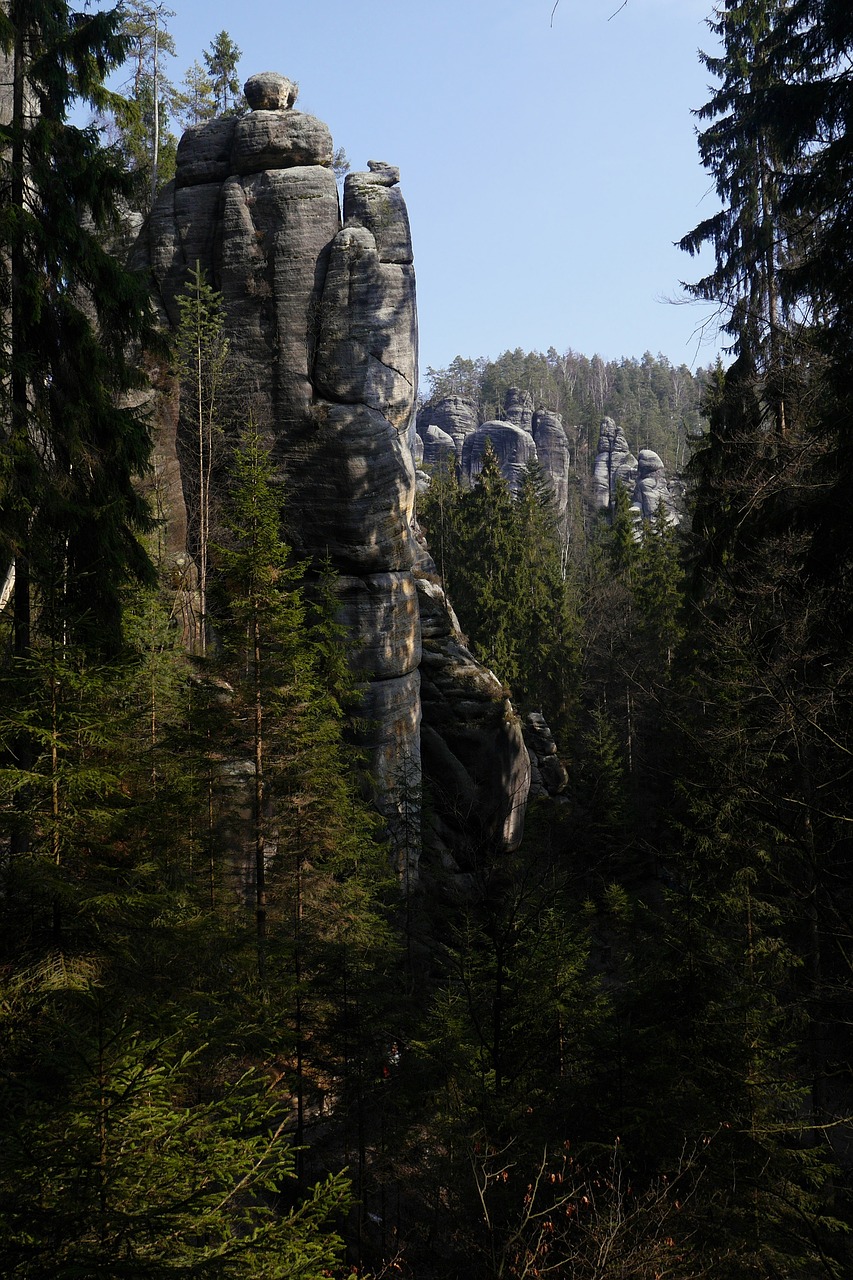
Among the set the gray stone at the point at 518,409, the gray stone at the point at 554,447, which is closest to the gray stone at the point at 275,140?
the gray stone at the point at 554,447

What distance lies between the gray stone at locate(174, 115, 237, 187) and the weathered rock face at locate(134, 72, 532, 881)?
40 mm

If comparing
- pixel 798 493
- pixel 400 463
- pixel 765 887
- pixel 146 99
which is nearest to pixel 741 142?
pixel 798 493

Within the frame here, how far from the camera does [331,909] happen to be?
1291cm

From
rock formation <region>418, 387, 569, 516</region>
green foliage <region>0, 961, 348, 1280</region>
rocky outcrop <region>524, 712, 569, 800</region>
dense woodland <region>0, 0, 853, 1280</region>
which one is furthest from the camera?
rock formation <region>418, 387, 569, 516</region>

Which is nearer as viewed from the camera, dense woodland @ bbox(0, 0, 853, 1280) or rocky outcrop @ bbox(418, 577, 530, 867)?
dense woodland @ bbox(0, 0, 853, 1280)

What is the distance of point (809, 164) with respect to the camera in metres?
9.23

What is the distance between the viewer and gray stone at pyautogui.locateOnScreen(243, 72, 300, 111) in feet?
80.1

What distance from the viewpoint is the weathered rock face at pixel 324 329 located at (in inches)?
930

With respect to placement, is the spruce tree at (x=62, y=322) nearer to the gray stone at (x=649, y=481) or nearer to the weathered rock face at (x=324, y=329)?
the weathered rock face at (x=324, y=329)

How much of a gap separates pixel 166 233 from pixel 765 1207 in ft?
84.4

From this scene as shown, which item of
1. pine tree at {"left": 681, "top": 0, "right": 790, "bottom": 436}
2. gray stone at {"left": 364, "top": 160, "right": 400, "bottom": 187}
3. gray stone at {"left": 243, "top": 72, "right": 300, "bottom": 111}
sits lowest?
pine tree at {"left": 681, "top": 0, "right": 790, "bottom": 436}

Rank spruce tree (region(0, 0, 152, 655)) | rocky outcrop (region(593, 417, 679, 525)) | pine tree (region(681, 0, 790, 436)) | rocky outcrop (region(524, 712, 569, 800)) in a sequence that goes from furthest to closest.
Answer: rocky outcrop (region(593, 417, 679, 525)) < rocky outcrop (region(524, 712, 569, 800)) < pine tree (region(681, 0, 790, 436)) < spruce tree (region(0, 0, 152, 655))

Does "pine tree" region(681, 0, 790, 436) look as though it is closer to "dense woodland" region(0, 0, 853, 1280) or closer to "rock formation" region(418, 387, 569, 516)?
"dense woodland" region(0, 0, 853, 1280)

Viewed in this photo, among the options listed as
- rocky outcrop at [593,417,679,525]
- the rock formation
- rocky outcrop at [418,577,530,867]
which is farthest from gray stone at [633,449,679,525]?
rocky outcrop at [418,577,530,867]
